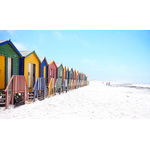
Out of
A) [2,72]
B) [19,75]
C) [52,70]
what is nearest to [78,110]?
[19,75]

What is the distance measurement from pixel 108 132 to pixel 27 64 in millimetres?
9026

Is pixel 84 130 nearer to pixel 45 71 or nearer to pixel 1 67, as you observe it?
pixel 1 67

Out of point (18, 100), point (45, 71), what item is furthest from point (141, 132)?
point (45, 71)

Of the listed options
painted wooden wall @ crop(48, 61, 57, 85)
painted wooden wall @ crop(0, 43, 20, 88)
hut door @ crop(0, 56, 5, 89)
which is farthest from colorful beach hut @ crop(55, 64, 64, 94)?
hut door @ crop(0, 56, 5, 89)

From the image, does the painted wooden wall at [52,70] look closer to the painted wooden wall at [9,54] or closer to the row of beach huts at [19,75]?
the row of beach huts at [19,75]

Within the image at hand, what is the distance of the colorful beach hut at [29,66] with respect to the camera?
10078 millimetres

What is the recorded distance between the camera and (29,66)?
11.0 m

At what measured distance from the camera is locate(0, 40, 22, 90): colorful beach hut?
26.7 ft

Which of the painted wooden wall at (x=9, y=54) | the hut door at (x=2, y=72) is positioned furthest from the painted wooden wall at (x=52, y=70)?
the hut door at (x=2, y=72)

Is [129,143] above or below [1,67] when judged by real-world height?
below

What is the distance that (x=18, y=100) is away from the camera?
339 inches

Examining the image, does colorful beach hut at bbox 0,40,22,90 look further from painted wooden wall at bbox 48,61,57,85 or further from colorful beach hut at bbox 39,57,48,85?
painted wooden wall at bbox 48,61,57,85

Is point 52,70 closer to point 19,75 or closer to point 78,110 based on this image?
point 19,75

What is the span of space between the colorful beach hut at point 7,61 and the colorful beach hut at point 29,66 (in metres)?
0.48
